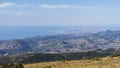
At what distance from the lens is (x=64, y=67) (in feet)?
113

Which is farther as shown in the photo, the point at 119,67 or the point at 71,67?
the point at 71,67

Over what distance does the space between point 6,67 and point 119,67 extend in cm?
1234

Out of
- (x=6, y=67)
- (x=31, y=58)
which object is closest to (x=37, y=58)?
(x=31, y=58)

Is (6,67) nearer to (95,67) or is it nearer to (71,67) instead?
Answer: (71,67)

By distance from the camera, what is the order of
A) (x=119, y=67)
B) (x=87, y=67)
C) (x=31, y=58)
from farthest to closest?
(x=31, y=58), (x=87, y=67), (x=119, y=67)

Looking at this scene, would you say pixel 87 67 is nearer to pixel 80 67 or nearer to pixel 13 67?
pixel 80 67

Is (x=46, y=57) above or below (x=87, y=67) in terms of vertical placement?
below

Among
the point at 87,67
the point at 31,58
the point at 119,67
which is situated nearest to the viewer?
the point at 119,67

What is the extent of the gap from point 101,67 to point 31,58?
2921 inches

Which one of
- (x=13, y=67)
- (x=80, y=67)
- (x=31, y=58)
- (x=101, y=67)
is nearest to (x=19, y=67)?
(x=13, y=67)

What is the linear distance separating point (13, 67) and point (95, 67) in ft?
28.4

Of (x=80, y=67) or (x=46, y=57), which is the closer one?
(x=80, y=67)

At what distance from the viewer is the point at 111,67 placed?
31.2 metres

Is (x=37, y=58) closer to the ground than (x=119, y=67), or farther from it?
closer to the ground
